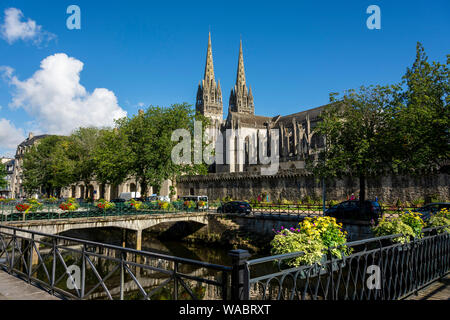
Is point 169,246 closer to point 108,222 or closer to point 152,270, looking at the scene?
point 108,222

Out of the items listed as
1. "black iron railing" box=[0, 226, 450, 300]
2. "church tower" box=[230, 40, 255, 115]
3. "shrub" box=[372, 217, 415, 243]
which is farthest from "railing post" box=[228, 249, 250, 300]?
"church tower" box=[230, 40, 255, 115]

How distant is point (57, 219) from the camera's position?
19281 mm

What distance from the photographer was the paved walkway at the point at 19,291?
578 cm

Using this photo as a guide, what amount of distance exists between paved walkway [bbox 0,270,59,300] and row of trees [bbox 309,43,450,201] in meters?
18.0

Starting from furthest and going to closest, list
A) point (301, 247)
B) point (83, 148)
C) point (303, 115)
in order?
point (303, 115), point (83, 148), point (301, 247)

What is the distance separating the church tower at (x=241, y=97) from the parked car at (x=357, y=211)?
81.4m

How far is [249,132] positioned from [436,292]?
69.1 metres

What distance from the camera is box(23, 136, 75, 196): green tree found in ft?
138

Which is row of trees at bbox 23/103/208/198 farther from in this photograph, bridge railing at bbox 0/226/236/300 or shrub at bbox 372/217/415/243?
shrub at bbox 372/217/415/243

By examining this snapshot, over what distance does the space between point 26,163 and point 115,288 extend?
41.0 m

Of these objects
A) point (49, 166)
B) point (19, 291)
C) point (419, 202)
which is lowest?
point (419, 202)

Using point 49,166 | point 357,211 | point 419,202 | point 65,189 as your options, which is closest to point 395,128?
point 357,211

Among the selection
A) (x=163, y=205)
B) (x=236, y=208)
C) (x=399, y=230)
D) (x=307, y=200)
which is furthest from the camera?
(x=307, y=200)

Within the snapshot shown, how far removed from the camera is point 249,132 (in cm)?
7456
